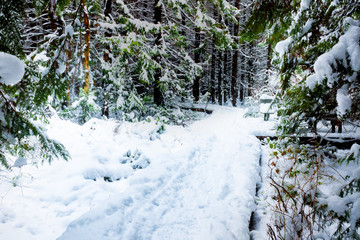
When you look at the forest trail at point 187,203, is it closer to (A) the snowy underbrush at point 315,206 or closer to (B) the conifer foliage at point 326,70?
(A) the snowy underbrush at point 315,206

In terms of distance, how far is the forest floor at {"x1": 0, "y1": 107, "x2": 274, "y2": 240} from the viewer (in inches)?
135

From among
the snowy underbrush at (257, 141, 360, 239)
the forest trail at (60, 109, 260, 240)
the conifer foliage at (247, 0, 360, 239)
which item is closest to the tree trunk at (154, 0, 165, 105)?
the forest trail at (60, 109, 260, 240)

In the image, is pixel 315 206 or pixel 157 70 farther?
pixel 157 70

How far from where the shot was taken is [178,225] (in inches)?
149

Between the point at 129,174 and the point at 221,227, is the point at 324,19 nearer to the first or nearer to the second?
the point at 221,227

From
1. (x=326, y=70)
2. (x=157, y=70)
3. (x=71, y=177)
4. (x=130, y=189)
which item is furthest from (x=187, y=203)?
(x=157, y=70)

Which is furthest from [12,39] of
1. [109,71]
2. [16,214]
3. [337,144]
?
[337,144]

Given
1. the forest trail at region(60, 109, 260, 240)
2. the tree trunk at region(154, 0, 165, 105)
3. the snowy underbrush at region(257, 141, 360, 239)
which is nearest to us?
the snowy underbrush at region(257, 141, 360, 239)

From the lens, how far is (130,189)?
14.5 feet

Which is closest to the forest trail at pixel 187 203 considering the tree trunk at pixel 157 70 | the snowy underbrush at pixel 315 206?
the snowy underbrush at pixel 315 206

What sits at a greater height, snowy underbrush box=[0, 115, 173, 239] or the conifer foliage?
the conifer foliage

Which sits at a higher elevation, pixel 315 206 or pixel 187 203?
pixel 315 206

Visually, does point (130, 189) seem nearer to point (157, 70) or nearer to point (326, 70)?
point (326, 70)

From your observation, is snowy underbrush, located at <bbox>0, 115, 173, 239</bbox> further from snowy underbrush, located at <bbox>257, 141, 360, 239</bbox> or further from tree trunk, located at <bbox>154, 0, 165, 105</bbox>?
tree trunk, located at <bbox>154, 0, 165, 105</bbox>
